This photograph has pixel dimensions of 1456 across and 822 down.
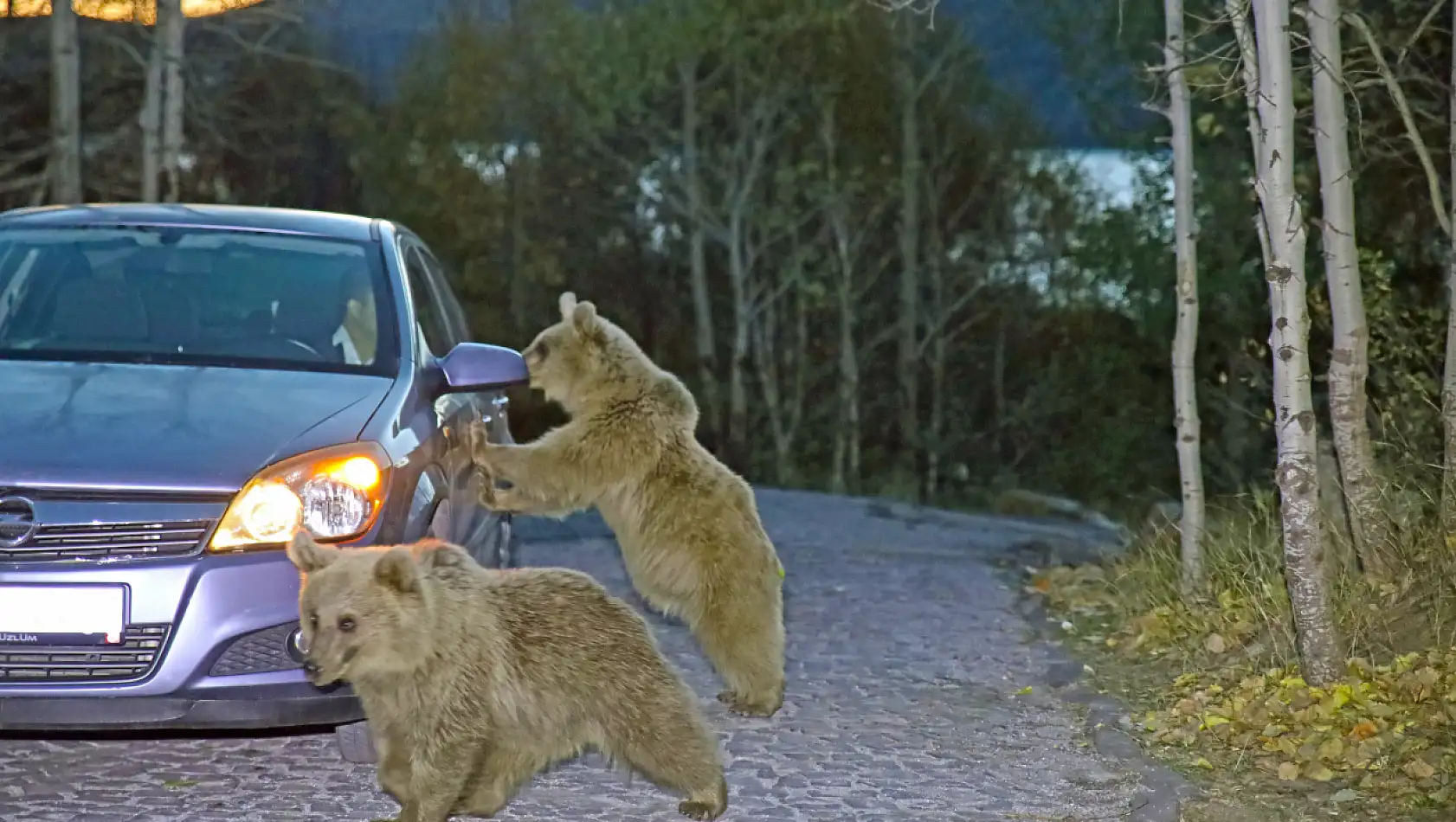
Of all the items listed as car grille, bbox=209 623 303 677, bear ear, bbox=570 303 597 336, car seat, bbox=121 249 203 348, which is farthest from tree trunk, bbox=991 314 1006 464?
car grille, bbox=209 623 303 677

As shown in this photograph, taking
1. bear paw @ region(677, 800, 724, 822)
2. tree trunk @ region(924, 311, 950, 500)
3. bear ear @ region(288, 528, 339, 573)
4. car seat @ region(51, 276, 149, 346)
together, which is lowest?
tree trunk @ region(924, 311, 950, 500)

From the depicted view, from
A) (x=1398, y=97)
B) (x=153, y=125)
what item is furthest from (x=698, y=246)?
(x=1398, y=97)

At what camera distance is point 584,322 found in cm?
749

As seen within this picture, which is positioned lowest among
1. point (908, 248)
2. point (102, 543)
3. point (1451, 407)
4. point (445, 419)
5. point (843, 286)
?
point (102, 543)

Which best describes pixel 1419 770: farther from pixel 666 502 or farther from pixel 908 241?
pixel 908 241

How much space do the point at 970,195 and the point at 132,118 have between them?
21473 millimetres

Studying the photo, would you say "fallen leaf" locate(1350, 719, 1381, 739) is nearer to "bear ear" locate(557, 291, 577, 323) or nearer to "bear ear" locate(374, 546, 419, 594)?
"bear ear" locate(557, 291, 577, 323)

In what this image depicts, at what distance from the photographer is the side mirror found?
705cm

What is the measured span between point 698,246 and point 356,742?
36025 mm

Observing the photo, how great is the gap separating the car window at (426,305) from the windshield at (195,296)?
30 cm

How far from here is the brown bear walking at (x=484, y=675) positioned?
17.2 feet

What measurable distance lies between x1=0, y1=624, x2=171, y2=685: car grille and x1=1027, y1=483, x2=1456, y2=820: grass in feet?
11.2

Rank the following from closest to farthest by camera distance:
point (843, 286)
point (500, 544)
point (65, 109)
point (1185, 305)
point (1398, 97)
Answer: point (500, 544)
point (1398, 97)
point (1185, 305)
point (65, 109)
point (843, 286)

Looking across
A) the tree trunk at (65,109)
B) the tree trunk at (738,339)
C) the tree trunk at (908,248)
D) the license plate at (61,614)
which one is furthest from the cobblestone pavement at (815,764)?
the tree trunk at (908,248)
